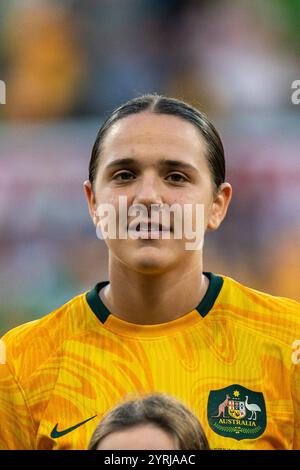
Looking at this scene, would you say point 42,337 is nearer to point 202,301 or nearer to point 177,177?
point 202,301

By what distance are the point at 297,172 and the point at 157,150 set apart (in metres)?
2.29

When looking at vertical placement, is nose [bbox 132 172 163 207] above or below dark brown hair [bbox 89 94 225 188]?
below

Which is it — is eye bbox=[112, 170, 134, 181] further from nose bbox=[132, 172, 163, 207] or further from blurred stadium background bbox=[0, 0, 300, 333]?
blurred stadium background bbox=[0, 0, 300, 333]

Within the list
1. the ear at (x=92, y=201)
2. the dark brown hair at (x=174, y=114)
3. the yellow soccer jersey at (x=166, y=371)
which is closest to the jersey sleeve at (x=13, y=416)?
the yellow soccer jersey at (x=166, y=371)

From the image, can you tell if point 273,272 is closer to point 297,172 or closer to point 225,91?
point 297,172

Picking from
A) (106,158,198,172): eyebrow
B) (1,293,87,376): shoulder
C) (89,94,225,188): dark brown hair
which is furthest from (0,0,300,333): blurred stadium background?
(106,158,198,172): eyebrow

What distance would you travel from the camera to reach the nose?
151 cm

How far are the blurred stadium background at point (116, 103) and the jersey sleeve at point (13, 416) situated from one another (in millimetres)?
1631

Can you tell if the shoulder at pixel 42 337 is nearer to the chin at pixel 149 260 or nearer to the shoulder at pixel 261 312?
the chin at pixel 149 260

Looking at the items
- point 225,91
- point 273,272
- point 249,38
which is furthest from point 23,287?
point 249,38

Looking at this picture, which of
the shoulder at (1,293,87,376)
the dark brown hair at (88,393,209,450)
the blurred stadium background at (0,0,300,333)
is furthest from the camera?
the blurred stadium background at (0,0,300,333)

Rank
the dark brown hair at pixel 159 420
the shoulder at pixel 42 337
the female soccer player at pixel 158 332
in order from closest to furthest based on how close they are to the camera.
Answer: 1. the dark brown hair at pixel 159 420
2. the female soccer player at pixel 158 332
3. the shoulder at pixel 42 337

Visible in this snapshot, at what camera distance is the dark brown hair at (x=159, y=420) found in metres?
1.44

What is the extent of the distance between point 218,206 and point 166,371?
0.41 metres
